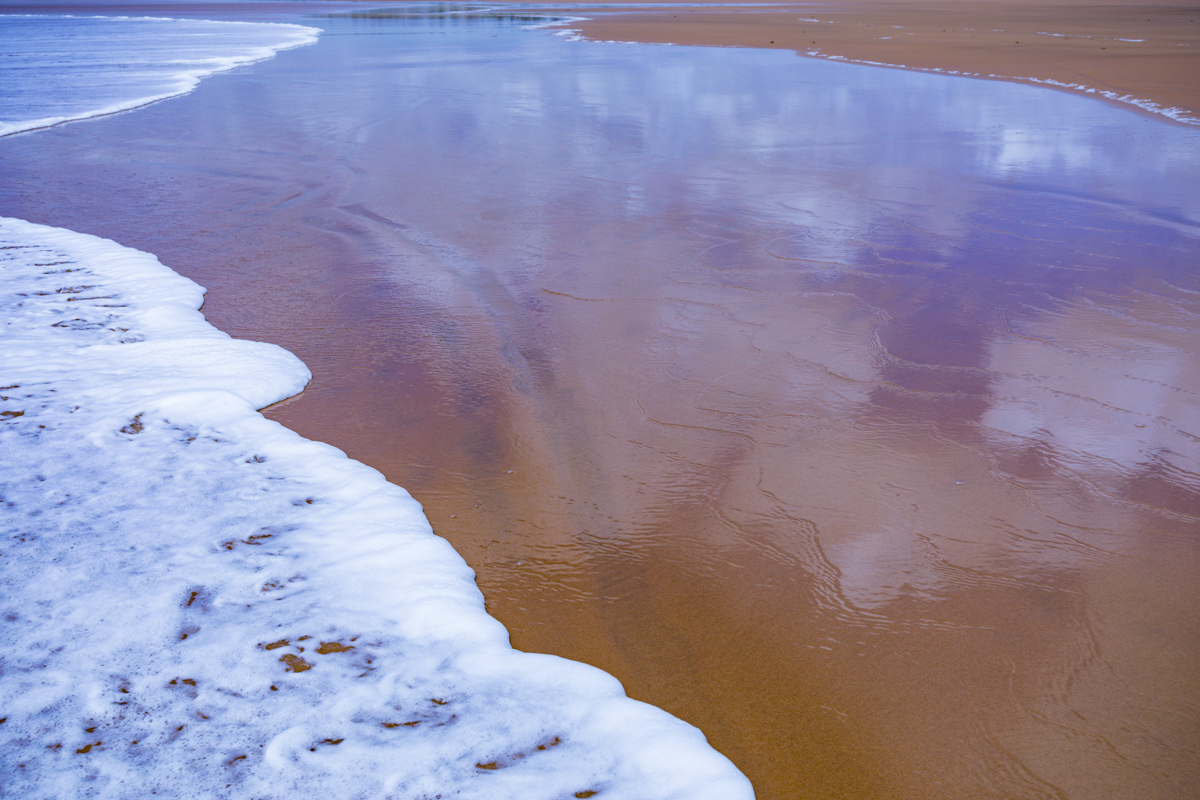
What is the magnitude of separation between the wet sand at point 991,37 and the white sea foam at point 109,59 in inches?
453

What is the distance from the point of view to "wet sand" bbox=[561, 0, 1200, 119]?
14148 mm

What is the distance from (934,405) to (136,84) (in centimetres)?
1703

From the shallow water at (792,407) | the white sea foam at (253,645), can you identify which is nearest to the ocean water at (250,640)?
the white sea foam at (253,645)

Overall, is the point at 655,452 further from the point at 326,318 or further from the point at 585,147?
the point at 585,147

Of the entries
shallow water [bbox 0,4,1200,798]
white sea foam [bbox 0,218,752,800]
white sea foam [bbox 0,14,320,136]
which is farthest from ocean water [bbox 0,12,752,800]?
white sea foam [bbox 0,14,320,136]

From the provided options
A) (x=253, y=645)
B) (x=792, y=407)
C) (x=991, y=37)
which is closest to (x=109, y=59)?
(x=792, y=407)

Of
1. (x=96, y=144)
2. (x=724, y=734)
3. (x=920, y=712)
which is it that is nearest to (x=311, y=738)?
(x=724, y=734)

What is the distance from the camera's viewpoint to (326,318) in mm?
4500

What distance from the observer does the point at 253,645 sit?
2287mm

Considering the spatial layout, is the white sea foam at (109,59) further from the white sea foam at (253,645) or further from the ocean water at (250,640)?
the white sea foam at (253,645)

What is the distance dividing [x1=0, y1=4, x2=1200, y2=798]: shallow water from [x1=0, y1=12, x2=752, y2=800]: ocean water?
158 millimetres

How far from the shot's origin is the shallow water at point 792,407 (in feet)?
6.97

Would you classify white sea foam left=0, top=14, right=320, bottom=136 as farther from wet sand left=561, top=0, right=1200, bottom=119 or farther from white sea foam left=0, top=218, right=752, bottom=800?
wet sand left=561, top=0, right=1200, bottom=119

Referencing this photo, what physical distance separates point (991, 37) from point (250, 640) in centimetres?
2491
